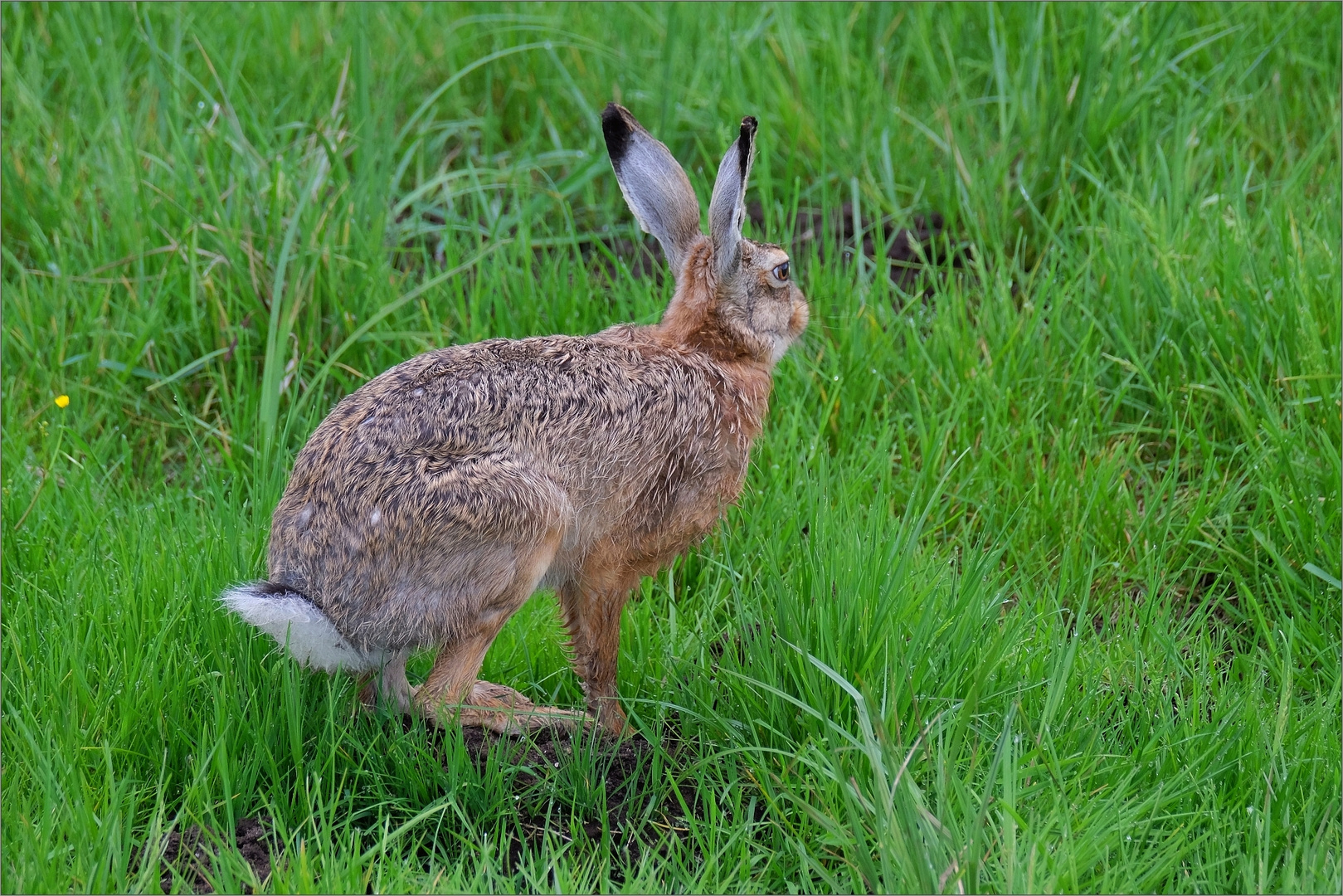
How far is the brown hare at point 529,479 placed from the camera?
3615 mm

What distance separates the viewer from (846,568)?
383cm

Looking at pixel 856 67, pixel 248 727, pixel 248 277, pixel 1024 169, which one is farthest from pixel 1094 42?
pixel 248 727

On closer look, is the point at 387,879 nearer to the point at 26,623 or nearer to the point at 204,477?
the point at 26,623

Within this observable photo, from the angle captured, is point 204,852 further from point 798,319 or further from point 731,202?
point 798,319

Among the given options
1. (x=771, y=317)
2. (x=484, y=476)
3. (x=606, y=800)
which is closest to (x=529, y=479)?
(x=484, y=476)

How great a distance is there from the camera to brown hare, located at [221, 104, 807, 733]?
3615mm

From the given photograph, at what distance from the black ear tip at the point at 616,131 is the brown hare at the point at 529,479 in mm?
11

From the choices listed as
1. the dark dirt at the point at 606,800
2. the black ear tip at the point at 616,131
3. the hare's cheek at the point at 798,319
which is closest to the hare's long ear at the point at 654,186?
the black ear tip at the point at 616,131

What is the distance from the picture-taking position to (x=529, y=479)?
371cm

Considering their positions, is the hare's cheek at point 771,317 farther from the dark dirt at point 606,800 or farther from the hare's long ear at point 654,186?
the dark dirt at point 606,800

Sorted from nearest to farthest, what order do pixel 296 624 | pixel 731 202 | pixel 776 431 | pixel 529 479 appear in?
pixel 296 624, pixel 529 479, pixel 731 202, pixel 776 431

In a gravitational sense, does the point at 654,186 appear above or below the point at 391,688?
above

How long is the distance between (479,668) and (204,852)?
3.01ft

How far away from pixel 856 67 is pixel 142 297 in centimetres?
338
